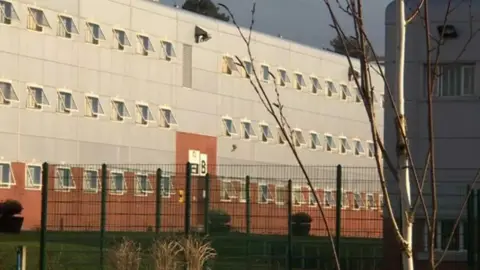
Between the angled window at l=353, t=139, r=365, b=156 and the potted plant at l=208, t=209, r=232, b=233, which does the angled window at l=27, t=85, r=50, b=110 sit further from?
the angled window at l=353, t=139, r=365, b=156

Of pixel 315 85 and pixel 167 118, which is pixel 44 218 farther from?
pixel 315 85

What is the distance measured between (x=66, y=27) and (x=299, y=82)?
18.5m

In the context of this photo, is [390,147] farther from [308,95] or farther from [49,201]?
[308,95]

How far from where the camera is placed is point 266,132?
6178 centimetres

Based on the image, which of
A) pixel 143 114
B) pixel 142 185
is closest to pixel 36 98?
pixel 143 114

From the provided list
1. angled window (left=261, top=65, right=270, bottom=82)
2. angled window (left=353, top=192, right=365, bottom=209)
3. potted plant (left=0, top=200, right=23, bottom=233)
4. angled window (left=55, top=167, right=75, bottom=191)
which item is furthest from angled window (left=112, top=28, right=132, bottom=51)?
angled window (left=353, top=192, right=365, bottom=209)

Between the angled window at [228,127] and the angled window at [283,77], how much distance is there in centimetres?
417

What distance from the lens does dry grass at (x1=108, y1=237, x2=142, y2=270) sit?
19811 mm

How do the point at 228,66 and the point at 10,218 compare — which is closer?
the point at 10,218

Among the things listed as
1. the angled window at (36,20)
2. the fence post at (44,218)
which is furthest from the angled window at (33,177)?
the fence post at (44,218)

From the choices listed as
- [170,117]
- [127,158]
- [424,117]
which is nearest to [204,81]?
[170,117]

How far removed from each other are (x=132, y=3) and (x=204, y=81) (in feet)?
21.2

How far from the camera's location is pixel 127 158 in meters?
52.0

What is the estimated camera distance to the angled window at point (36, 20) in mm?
46719
